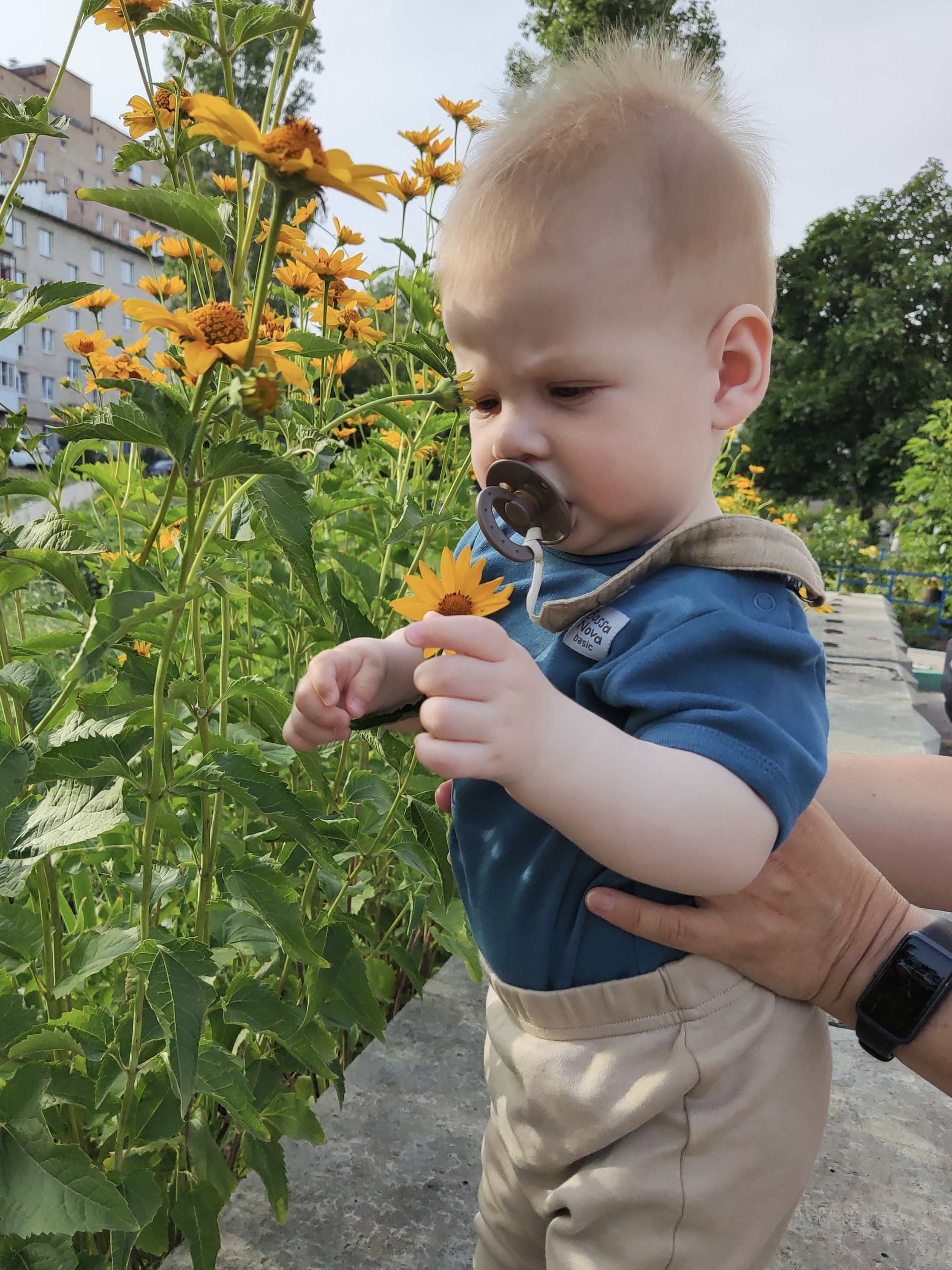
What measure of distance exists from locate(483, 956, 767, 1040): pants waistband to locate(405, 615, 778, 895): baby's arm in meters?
0.17

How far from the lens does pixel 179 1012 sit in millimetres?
714

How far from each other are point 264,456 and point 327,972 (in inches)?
23.5

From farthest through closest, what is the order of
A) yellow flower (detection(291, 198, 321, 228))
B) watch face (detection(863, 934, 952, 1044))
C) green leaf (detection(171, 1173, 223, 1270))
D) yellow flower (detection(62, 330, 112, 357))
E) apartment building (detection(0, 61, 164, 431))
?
apartment building (detection(0, 61, 164, 431)) < yellow flower (detection(62, 330, 112, 357)) < yellow flower (detection(291, 198, 321, 228)) < watch face (detection(863, 934, 952, 1044)) < green leaf (detection(171, 1173, 223, 1270))

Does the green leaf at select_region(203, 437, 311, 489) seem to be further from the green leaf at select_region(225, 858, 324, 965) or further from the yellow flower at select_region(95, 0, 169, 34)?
the yellow flower at select_region(95, 0, 169, 34)

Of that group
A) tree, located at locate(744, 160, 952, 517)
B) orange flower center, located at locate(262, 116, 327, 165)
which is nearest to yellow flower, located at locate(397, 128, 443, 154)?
orange flower center, located at locate(262, 116, 327, 165)

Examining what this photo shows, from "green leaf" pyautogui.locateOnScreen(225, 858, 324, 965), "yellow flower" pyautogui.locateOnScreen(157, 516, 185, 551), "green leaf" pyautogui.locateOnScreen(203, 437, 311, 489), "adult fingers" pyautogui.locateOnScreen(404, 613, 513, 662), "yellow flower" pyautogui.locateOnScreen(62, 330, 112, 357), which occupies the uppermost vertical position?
"yellow flower" pyautogui.locateOnScreen(62, 330, 112, 357)

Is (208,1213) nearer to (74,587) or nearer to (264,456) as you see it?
(74,587)

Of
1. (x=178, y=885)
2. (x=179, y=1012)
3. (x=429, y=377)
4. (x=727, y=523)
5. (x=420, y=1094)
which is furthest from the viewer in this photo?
(x=429, y=377)

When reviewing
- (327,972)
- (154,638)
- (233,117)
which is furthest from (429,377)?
(233,117)

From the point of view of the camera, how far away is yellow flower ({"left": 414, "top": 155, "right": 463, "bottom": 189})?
1850 mm

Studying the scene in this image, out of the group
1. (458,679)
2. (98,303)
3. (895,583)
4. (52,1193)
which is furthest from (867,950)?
(895,583)

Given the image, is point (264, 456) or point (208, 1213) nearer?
point (264, 456)

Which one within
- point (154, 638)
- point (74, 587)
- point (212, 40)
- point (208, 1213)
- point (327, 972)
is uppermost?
point (212, 40)

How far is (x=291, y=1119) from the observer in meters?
1.11
